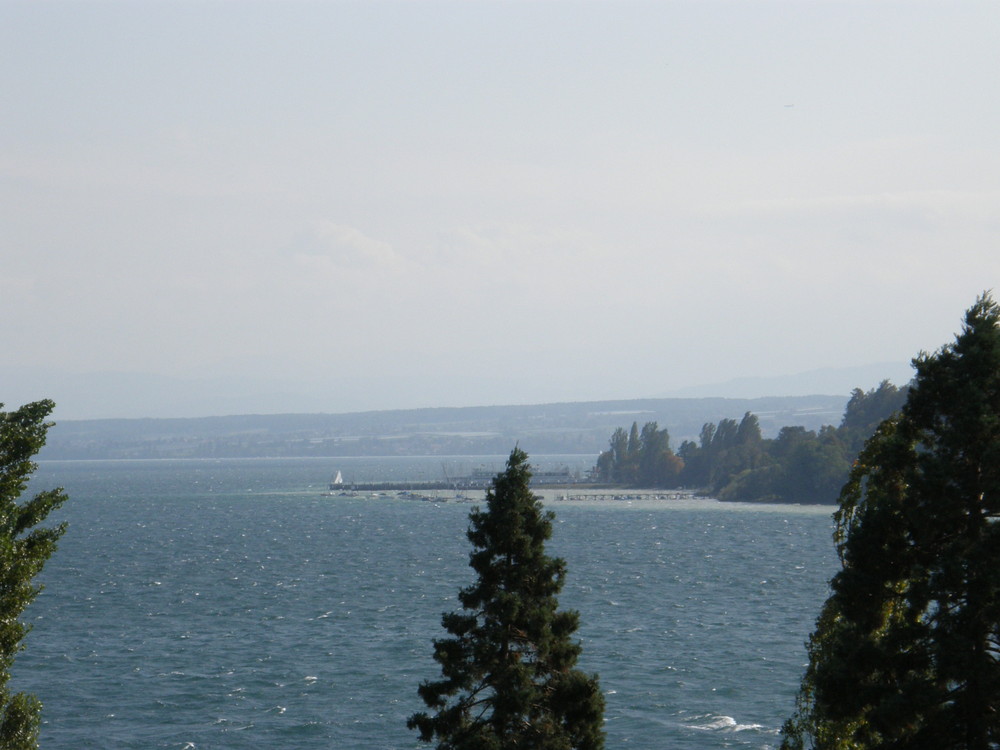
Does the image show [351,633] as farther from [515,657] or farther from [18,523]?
[18,523]

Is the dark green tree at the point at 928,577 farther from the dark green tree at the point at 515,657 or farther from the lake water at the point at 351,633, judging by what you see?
the lake water at the point at 351,633

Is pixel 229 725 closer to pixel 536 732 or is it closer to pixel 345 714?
pixel 345 714

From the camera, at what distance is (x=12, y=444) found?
21891mm

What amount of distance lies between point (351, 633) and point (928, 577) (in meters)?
51.2

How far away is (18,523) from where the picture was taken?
21.8 m

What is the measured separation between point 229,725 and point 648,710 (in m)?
16.4

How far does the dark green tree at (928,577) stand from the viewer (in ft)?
53.5

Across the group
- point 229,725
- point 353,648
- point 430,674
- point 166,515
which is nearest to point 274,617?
point 353,648

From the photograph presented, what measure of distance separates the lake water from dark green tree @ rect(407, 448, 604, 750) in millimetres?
19956

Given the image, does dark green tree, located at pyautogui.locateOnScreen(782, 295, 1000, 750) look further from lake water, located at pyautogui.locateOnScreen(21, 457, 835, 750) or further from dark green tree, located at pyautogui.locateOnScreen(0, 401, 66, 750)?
lake water, located at pyautogui.locateOnScreen(21, 457, 835, 750)

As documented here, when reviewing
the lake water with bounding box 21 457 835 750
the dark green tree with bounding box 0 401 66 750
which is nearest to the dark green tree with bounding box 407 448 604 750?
the dark green tree with bounding box 0 401 66 750

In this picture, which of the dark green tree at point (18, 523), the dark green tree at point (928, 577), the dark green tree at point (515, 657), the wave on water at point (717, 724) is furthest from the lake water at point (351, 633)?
the dark green tree at point (928, 577)

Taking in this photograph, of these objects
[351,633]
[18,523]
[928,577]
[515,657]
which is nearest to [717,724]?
[515,657]

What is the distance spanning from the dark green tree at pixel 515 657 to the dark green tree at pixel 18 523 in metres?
7.77
